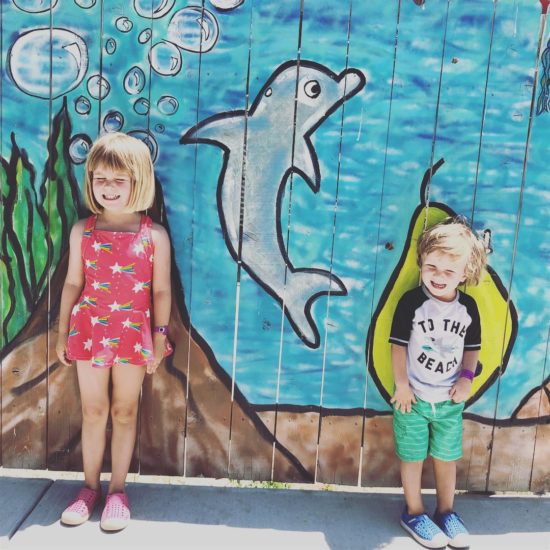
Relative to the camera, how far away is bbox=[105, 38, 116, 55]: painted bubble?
2.69 meters

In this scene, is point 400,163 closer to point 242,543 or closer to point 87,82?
point 87,82

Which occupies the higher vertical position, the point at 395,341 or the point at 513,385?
the point at 395,341

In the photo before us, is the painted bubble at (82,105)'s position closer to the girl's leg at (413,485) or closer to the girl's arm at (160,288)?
the girl's arm at (160,288)

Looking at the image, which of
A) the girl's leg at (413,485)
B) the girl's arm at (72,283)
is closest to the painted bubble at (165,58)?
the girl's arm at (72,283)

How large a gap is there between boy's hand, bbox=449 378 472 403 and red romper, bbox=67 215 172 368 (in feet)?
4.07

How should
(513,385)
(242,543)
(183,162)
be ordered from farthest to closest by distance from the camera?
(513,385) → (183,162) → (242,543)

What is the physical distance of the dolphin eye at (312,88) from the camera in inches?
107

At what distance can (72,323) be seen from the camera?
2.64 meters

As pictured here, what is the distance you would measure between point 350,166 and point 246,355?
3.06 ft

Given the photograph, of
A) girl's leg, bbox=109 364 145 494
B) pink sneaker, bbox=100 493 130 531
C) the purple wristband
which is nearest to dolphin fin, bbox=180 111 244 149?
girl's leg, bbox=109 364 145 494

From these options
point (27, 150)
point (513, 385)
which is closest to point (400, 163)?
point (513, 385)

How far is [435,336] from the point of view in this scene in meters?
2.67

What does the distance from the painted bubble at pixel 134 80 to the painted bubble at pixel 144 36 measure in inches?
4.3

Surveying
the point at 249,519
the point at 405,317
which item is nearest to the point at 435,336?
the point at 405,317
